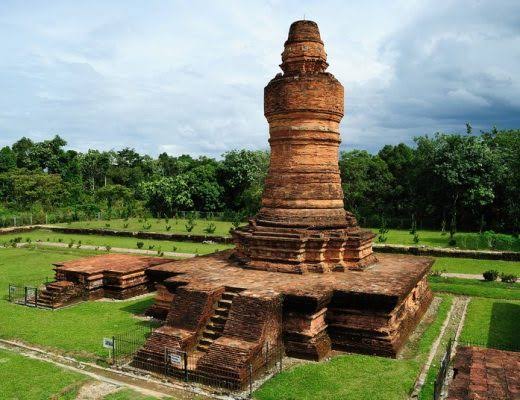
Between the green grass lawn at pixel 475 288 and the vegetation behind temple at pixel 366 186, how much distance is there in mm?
13148

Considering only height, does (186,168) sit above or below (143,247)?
above

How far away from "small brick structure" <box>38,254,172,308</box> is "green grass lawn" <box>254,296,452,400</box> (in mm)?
7121

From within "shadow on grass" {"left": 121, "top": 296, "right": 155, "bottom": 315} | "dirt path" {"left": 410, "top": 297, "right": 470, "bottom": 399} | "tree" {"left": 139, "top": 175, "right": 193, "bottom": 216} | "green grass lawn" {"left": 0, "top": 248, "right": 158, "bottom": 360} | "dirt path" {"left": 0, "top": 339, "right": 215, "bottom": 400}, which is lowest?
"dirt path" {"left": 0, "top": 339, "right": 215, "bottom": 400}

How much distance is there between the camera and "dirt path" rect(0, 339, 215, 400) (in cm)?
775

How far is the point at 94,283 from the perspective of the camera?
14086 mm

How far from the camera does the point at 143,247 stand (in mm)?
25656

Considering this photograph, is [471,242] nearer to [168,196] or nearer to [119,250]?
[119,250]

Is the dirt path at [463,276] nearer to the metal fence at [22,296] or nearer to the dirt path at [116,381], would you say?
the dirt path at [116,381]

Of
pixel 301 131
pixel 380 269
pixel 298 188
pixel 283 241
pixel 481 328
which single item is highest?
pixel 301 131

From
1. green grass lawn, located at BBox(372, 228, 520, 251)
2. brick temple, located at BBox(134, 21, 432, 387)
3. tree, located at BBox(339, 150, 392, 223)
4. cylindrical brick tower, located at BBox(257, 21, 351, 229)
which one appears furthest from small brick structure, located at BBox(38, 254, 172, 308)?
tree, located at BBox(339, 150, 392, 223)

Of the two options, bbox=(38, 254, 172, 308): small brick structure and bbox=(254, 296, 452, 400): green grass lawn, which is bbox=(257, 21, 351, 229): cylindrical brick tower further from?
bbox=(38, 254, 172, 308): small brick structure

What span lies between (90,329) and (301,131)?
23.4 feet

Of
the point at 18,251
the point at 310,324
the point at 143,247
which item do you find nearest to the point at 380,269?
the point at 310,324

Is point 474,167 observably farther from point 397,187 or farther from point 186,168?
point 186,168
